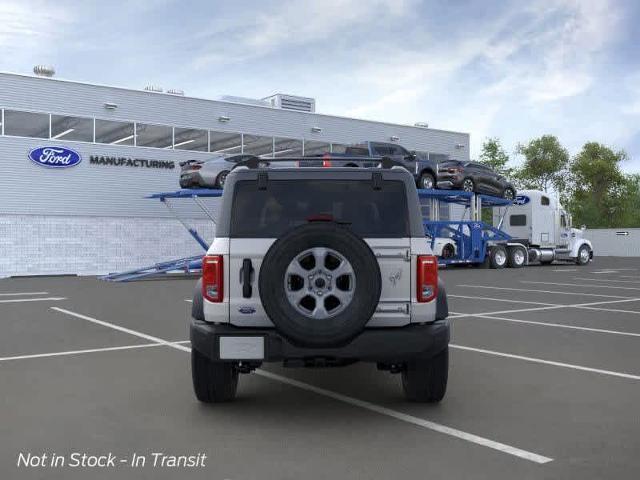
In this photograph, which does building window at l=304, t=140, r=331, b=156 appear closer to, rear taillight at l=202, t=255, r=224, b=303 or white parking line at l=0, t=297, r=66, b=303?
white parking line at l=0, t=297, r=66, b=303

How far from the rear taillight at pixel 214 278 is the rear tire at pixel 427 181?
74.1 feet

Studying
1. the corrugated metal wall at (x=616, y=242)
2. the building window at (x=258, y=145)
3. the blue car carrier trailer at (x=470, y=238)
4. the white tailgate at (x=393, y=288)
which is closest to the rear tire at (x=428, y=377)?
the white tailgate at (x=393, y=288)

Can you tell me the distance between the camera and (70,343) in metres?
9.03

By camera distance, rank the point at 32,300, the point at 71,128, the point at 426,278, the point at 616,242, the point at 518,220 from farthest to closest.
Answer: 1. the point at 616,242
2. the point at 518,220
3. the point at 71,128
4. the point at 32,300
5. the point at 426,278

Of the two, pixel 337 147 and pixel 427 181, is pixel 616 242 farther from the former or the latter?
pixel 427 181

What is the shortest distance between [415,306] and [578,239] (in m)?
30.1

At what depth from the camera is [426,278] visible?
518 centimetres

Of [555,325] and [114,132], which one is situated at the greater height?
[114,132]

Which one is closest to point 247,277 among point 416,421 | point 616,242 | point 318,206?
point 318,206

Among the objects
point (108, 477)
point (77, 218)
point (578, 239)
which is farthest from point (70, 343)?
point (578, 239)

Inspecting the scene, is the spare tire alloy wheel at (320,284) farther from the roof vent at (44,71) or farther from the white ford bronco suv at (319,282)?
the roof vent at (44,71)

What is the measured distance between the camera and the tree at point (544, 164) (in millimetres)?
72062

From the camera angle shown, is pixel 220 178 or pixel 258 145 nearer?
pixel 220 178

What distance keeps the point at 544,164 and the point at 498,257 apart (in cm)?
4560
